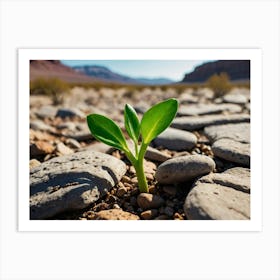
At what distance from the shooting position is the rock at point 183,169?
6.99 ft

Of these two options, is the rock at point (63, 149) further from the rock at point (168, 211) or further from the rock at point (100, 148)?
the rock at point (168, 211)

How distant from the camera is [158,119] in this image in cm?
208

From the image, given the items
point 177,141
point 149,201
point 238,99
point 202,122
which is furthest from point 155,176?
point 238,99

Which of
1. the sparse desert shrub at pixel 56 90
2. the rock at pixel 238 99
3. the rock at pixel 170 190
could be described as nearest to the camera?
the rock at pixel 170 190

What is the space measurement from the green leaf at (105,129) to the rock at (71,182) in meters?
0.24

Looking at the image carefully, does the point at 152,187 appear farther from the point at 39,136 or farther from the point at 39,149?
the point at 39,136

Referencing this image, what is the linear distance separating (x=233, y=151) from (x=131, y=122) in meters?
0.80

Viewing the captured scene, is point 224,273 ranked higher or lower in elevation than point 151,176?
lower
